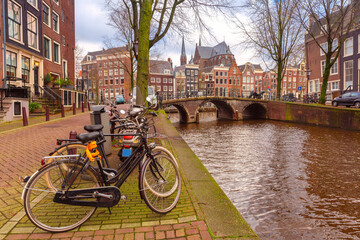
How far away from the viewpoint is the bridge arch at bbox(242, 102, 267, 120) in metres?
31.7

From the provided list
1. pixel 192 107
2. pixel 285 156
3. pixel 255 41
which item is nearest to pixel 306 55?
pixel 255 41

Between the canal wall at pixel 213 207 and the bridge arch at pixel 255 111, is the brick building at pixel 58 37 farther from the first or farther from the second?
the bridge arch at pixel 255 111

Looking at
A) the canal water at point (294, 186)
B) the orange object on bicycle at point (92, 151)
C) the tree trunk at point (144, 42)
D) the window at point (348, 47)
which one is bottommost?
the canal water at point (294, 186)

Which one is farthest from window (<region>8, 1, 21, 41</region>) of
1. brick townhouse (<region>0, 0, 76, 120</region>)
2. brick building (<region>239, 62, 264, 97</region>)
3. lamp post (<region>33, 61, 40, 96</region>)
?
brick building (<region>239, 62, 264, 97</region>)

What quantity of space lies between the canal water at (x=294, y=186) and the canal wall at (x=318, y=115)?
190 inches

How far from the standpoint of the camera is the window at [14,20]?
42.7 ft

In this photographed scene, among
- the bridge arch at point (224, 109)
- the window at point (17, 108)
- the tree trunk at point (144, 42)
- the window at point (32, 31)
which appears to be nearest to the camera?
the tree trunk at point (144, 42)

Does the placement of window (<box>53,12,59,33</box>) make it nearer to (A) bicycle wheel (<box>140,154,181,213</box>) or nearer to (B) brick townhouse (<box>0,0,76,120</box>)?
(B) brick townhouse (<box>0,0,76,120</box>)

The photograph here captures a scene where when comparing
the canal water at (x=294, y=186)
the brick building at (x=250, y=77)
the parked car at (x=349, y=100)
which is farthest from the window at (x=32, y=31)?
the brick building at (x=250, y=77)

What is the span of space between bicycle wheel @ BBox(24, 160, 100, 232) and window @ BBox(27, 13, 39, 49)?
16035 millimetres

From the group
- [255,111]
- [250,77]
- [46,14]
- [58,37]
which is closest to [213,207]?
[46,14]

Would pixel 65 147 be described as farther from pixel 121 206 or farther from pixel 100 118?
pixel 100 118

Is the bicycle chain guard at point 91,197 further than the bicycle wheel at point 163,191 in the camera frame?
No

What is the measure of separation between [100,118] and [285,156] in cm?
825
